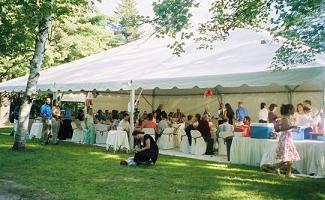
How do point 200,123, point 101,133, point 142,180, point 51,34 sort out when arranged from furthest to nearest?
point 51,34, point 101,133, point 200,123, point 142,180

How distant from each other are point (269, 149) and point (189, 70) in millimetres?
3749

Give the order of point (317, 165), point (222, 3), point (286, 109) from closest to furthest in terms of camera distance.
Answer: point (222, 3)
point (286, 109)
point (317, 165)

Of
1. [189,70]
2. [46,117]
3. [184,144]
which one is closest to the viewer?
[189,70]

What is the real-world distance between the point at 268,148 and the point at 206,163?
1.79 metres

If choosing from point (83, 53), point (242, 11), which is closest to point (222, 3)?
point (242, 11)

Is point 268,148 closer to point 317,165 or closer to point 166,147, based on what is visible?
point 317,165

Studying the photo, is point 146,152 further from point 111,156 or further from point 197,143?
point 197,143

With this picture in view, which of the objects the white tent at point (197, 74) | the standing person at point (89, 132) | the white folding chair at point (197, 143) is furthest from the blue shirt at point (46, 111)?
the white folding chair at point (197, 143)

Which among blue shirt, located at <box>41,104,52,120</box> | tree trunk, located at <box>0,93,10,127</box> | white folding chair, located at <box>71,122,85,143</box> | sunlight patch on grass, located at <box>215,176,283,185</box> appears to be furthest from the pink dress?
tree trunk, located at <box>0,93,10,127</box>

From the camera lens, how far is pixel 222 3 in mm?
7855

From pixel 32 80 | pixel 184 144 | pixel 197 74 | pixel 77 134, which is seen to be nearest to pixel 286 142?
pixel 197 74

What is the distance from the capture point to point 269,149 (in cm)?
971

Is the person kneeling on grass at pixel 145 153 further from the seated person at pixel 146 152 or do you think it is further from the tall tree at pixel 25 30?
the tall tree at pixel 25 30

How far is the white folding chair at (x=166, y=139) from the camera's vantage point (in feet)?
48.0
